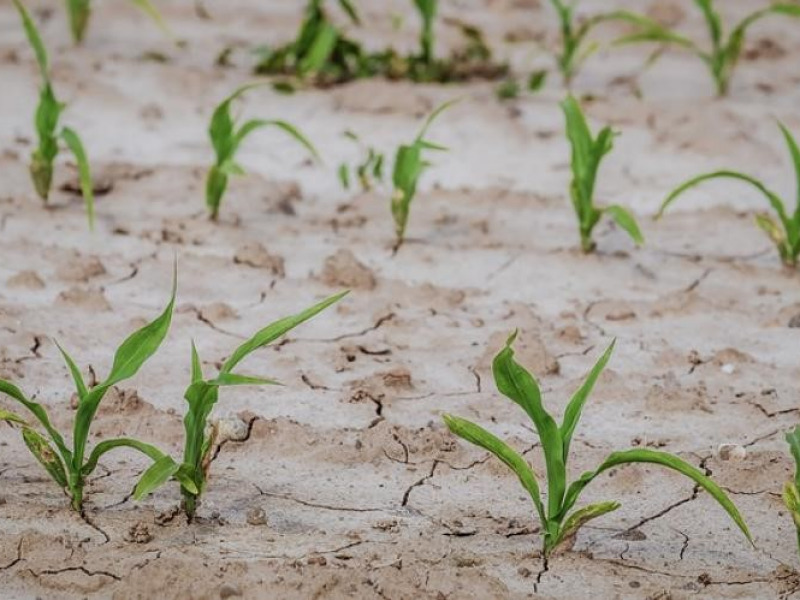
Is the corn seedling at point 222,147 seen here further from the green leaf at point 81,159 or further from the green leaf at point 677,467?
the green leaf at point 677,467

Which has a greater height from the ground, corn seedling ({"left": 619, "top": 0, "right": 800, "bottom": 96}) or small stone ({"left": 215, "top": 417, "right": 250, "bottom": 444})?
corn seedling ({"left": 619, "top": 0, "right": 800, "bottom": 96})

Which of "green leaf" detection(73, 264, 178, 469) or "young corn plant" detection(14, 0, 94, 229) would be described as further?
"young corn plant" detection(14, 0, 94, 229)

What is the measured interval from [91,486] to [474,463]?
73cm

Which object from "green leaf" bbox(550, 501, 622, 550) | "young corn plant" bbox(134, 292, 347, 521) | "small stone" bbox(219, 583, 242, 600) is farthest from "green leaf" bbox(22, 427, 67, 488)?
"green leaf" bbox(550, 501, 622, 550)

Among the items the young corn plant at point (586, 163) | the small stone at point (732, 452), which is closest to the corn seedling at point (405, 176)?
the young corn plant at point (586, 163)

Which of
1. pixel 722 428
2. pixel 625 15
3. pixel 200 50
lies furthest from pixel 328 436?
pixel 200 50

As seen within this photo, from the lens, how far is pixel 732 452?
2.79 m

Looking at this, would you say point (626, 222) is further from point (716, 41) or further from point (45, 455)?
point (45, 455)

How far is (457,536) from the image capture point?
248cm

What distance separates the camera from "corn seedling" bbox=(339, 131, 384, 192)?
13.1 feet

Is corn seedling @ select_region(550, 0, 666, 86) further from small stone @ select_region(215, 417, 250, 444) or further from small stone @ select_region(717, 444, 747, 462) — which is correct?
small stone @ select_region(215, 417, 250, 444)

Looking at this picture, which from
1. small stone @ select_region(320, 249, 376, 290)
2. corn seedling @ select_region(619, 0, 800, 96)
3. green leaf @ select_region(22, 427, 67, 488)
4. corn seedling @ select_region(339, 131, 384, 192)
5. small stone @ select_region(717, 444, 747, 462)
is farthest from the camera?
corn seedling @ select_region(619, 0, 800, 96)

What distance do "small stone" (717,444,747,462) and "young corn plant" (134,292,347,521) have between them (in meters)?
0.88

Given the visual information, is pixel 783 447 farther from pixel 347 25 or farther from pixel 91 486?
pixel 347 25
